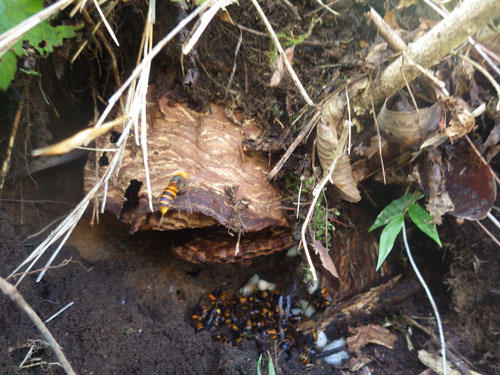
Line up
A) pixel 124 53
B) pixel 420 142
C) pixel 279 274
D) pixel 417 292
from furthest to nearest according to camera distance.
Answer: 1. pixel 279 274
2. pixel 417 292
3. pixel 124 53
4. pixel 420 142

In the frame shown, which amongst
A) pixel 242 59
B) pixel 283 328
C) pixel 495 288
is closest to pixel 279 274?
pixel 283 328

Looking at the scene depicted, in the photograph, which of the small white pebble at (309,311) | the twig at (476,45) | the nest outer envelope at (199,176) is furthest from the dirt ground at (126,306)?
the twig at (476,45)

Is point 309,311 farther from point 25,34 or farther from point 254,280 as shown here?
point 25,34

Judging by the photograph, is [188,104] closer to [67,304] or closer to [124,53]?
[124,53]

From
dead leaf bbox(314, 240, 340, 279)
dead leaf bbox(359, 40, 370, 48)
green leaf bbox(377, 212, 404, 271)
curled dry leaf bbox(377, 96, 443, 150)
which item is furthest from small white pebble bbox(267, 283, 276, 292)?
dead leaf bbox(359, 40, 370, 48)

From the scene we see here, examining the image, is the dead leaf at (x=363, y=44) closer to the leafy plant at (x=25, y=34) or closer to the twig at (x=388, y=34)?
the twig at (x=388, y=34)

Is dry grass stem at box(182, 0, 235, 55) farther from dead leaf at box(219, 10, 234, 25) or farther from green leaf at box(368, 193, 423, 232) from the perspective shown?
green leaf at box(368, 193, 423, 232)

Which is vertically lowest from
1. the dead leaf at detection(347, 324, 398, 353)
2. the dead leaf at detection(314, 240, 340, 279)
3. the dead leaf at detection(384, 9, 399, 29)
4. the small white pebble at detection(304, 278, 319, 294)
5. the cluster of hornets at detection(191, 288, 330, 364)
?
the cluster of hornets at detection(191, 288, 330, 364)
